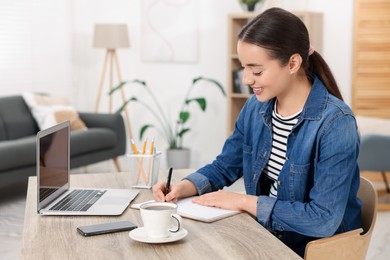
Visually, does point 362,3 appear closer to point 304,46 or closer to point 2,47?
point 2,47

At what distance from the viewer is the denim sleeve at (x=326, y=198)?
1.75 meters

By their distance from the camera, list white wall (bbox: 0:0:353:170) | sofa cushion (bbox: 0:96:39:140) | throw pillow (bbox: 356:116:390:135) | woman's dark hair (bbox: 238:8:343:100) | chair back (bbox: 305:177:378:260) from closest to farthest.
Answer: chair back (bbox: 305:177:378:260)
woman's dark hair (bbox: 238:8:343:100)
throw pillow (bbox: 356:116:390:135)
sofa cushion (bbox: 0:96:39:140)
white wall (bbox: 0:0:353:170)

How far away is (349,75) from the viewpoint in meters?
6.04

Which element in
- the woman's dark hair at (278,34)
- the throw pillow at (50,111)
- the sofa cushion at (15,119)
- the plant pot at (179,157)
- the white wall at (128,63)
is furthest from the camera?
the white wall at (128,63)

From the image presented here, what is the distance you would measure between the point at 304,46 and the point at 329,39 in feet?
14.1

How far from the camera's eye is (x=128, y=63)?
6.65m

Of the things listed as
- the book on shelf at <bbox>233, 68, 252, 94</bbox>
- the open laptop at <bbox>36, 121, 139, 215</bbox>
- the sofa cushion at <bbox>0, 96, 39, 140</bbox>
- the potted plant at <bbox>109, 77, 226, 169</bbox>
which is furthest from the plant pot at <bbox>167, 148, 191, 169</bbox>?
the open laptop at <bbox>36, 121, 139, 215</bbox>

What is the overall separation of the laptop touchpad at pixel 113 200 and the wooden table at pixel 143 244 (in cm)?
9

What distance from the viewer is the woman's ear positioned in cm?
189

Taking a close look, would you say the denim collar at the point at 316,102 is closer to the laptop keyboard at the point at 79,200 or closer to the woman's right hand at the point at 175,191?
the woman's right hand at the point at 175,191

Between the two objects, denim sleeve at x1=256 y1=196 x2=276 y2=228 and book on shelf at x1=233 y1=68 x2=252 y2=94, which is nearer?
denim sleeve at x1=256 y1=196 x2=276 y2=228

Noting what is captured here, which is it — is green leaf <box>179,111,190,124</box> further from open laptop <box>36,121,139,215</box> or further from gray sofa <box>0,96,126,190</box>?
open laptop <box>36,121,139,215</box>


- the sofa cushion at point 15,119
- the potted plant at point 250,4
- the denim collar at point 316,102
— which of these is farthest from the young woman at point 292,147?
the potted plant at point 250,4

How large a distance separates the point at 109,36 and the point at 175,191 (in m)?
4.36
